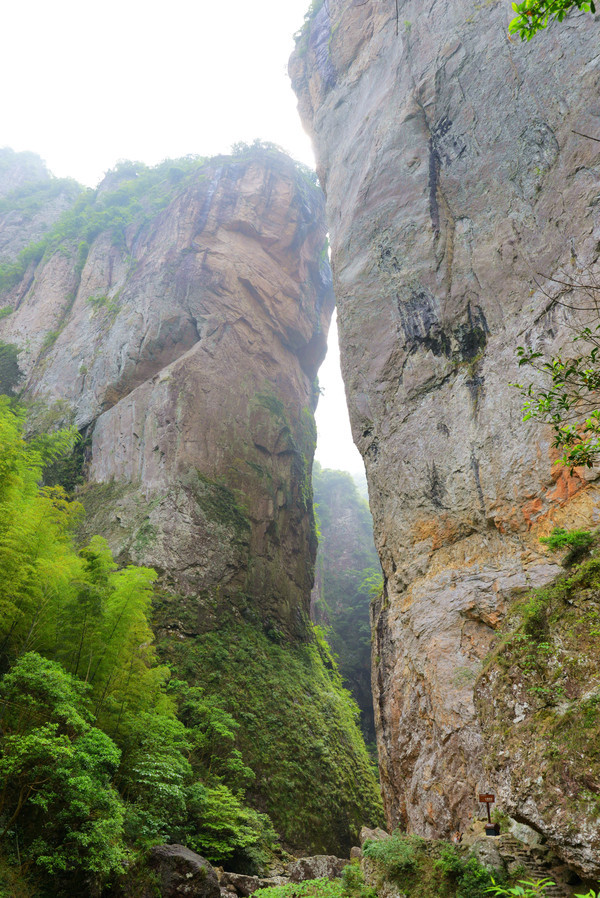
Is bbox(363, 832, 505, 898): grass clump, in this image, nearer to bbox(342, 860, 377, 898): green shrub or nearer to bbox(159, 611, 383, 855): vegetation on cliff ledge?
bbox(342, 860, 377, 898): green shrub

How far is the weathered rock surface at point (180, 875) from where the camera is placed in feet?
23.6

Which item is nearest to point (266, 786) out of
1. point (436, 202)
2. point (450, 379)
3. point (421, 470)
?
point (421, 470)

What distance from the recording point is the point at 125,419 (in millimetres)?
19578

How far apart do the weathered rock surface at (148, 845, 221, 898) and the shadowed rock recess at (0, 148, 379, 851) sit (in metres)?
5.41

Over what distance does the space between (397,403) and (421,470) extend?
2.06 m

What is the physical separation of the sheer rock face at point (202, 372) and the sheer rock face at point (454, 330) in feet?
23.4

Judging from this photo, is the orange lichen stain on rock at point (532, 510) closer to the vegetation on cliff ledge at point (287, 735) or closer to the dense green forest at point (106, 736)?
the dense green forest at point (106, 736)

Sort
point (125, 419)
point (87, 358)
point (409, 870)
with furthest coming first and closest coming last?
point (87, 358)
point (125, 419)
point (409, 870)

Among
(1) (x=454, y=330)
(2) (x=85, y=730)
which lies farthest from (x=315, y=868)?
(1) (x=454, y=330)

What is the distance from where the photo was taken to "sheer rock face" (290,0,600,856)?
8.80 metres

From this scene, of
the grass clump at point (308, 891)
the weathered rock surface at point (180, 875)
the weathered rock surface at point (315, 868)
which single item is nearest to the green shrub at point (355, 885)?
the grass clump at point (308, 891)

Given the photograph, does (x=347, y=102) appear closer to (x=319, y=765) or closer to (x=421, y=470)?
(x=421, y=470)

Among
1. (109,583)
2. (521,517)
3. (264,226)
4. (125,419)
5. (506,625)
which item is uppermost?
(264,226)

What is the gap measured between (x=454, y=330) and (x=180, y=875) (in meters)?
11.3
